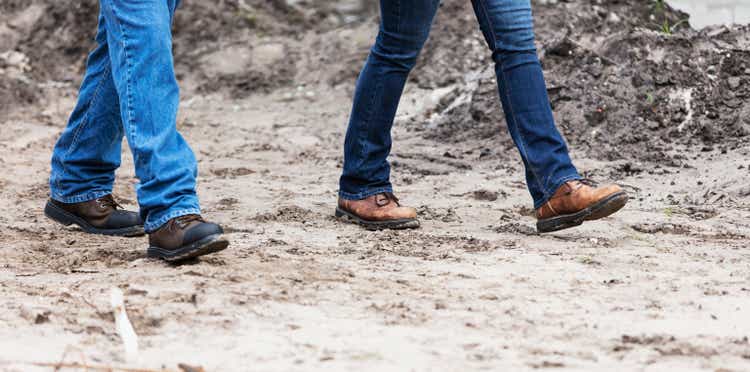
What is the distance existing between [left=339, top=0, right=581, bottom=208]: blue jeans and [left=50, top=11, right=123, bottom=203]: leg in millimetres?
883

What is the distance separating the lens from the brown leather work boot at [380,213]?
3695mm

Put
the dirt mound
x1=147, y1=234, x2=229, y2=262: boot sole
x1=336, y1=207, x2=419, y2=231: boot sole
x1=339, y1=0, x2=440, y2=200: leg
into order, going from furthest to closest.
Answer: the dirt mound
x1=336, y1=207, x2=419, y2=231: boot sole
x1=339, y1=0, x2=440, y2=200: leg
x1=147, y1=234, x2=229, y2=262: boot sole

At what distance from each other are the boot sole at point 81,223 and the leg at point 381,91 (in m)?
0.80

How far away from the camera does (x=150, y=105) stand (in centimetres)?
296

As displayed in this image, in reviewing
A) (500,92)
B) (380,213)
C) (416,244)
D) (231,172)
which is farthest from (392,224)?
(231,172)

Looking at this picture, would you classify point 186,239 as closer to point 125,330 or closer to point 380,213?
A: point 125,330

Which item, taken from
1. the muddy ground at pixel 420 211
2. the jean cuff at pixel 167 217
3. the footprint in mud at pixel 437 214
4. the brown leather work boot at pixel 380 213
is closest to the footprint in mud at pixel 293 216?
the muddy ground at pixel 420 211

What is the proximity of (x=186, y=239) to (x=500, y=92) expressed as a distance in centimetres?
128

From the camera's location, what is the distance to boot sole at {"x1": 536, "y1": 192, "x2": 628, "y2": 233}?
330 cm

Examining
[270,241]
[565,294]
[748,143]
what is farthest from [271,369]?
[748,143]

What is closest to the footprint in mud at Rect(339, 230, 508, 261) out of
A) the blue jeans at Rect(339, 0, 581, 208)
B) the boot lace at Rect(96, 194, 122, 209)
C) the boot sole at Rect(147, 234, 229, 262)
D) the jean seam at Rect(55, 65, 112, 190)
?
the blue jeans at Rect(339, 0, 581, 208)

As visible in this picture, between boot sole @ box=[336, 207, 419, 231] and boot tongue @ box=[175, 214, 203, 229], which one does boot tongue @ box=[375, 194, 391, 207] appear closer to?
boot sole @ box=[336, 207, 419, 231]

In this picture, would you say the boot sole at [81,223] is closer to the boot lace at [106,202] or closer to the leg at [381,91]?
the boot lace at [106,202]

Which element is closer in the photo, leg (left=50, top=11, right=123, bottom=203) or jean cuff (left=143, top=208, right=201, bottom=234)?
jean cuff (left=143, top=208, right=201, bottom=234)
